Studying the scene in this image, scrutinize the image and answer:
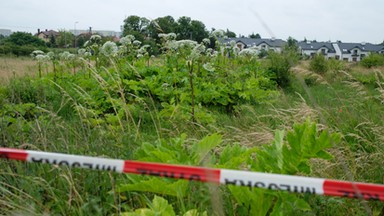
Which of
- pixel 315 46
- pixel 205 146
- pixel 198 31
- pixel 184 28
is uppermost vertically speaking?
pixel 184 28

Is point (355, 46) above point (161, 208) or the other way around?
above

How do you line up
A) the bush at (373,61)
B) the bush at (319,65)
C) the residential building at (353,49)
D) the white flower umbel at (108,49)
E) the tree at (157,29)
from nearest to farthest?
the white flower umbel at (108,49) < the tree at (157,29) < the bush at (319,65) < the bush at (373,61) < the residential building at (353,49)

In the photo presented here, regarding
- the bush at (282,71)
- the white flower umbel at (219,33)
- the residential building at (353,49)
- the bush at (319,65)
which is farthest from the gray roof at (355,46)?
the white flower umbel at (219,33)

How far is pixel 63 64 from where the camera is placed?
8.06 metres

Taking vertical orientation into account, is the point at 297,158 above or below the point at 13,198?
above

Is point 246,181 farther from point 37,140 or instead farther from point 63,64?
point 63,64

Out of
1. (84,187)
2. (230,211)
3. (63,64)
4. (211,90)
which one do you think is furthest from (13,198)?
(63,64)

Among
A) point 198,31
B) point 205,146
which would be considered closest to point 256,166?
point 205,146

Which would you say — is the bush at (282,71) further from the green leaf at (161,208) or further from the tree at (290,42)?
the green leaf at (161,208)

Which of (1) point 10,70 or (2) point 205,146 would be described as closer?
(2) point 205,146

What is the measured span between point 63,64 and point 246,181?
7353 mm

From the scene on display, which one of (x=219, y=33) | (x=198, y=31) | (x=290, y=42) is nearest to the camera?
(x=219, y=33)

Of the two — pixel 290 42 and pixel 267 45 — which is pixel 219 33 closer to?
pixel 267 45

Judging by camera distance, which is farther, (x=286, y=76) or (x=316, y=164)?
(x=286, y=76)
